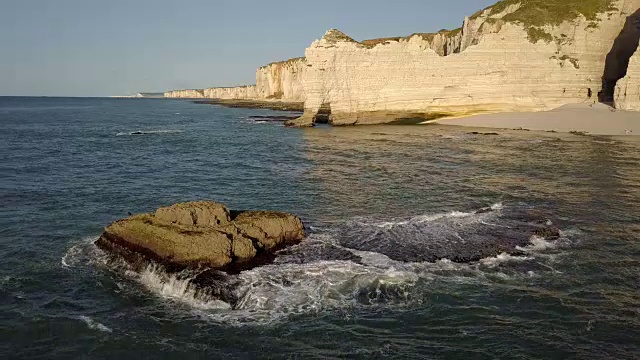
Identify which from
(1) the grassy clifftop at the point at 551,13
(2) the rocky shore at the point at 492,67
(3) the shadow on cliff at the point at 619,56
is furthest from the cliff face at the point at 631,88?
(1) the grassy clifftop at the point at 551,13

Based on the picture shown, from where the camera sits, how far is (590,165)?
28922 millimetres

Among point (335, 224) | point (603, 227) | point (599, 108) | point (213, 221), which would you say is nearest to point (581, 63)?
point (599, 108)

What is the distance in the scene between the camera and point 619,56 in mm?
54500

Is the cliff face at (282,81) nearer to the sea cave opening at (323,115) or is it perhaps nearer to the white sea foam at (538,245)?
the sea cave opening at (323,115)

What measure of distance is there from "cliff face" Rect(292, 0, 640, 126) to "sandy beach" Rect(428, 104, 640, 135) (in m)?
2.28

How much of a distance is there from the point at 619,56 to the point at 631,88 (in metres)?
10.5

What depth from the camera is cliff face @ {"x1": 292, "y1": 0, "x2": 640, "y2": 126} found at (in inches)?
2153

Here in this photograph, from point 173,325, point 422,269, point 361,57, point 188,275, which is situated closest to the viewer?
point 173,325

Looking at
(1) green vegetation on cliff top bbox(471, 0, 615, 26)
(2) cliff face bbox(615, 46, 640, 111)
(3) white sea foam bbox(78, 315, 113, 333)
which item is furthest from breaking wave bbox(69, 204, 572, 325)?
(1) green vegetation on cliff top bbox(471, 0, 615, 26)

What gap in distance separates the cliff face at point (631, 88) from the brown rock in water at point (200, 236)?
43728 millimetres

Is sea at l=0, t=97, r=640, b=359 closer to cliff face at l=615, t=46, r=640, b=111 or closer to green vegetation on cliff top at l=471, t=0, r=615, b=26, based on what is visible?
cliff face at l=615, t=46, r=640, b=111

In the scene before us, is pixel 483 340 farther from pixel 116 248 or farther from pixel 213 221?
pixel 116 248

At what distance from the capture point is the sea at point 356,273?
980 cm

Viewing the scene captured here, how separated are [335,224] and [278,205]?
394 centimetres
